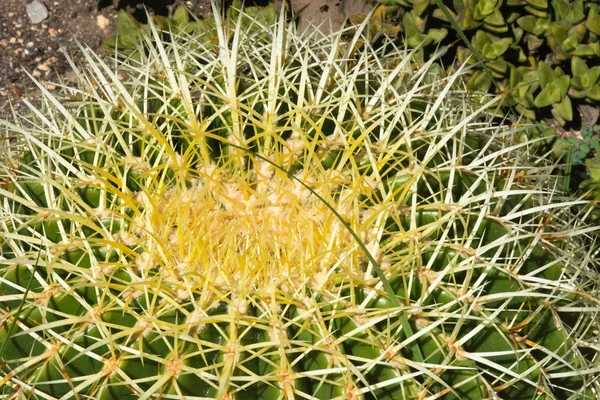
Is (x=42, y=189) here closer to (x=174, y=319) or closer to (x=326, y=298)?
(x=174, y=319)

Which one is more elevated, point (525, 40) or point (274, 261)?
point (274, 261)

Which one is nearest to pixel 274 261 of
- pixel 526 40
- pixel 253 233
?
pixel 253 233

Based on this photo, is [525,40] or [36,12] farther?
[36,12]

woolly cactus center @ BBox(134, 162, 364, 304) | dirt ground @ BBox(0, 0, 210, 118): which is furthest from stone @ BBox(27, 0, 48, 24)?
woolly cactus center @ BBox(134, 162, 364, 304)

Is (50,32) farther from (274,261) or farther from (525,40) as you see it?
(274,261)

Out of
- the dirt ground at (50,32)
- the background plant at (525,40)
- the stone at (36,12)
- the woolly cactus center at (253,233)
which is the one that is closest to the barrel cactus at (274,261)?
the woolly cactus center at (253,233)

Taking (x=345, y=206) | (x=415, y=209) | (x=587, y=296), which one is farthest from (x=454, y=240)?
(x=587, y=296)
